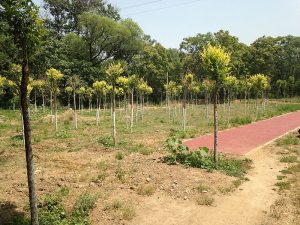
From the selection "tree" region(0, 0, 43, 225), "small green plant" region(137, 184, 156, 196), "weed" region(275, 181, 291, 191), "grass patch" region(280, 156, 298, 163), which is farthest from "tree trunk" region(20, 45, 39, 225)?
"grass patch" region(280, 156, 298, 163)

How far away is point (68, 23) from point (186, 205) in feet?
168

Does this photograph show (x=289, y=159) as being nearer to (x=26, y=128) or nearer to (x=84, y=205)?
(x=84, y=205)

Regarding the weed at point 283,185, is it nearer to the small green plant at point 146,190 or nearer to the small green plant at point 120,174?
the small green plant at point 146,190

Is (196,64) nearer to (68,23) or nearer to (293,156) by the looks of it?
(68,23)

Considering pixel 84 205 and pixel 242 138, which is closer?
pixel 84 205

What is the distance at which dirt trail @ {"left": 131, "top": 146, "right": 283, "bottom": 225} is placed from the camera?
29.0 ft

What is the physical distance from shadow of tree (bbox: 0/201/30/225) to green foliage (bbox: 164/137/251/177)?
628 centimetres

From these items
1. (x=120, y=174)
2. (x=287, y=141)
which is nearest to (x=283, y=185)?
(x=120, y=174)

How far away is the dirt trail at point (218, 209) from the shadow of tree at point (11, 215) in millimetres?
2808

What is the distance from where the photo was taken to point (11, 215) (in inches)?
341

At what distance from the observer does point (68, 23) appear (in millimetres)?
55719

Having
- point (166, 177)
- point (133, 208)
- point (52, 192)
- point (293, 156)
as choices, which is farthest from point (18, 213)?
point (293, 156)

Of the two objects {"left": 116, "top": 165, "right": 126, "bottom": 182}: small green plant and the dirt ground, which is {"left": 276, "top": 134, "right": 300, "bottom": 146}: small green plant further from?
{"left": 116, "top": 165, "right": 126, "bottom": 182}: small green plant

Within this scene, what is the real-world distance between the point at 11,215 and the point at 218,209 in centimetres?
562
